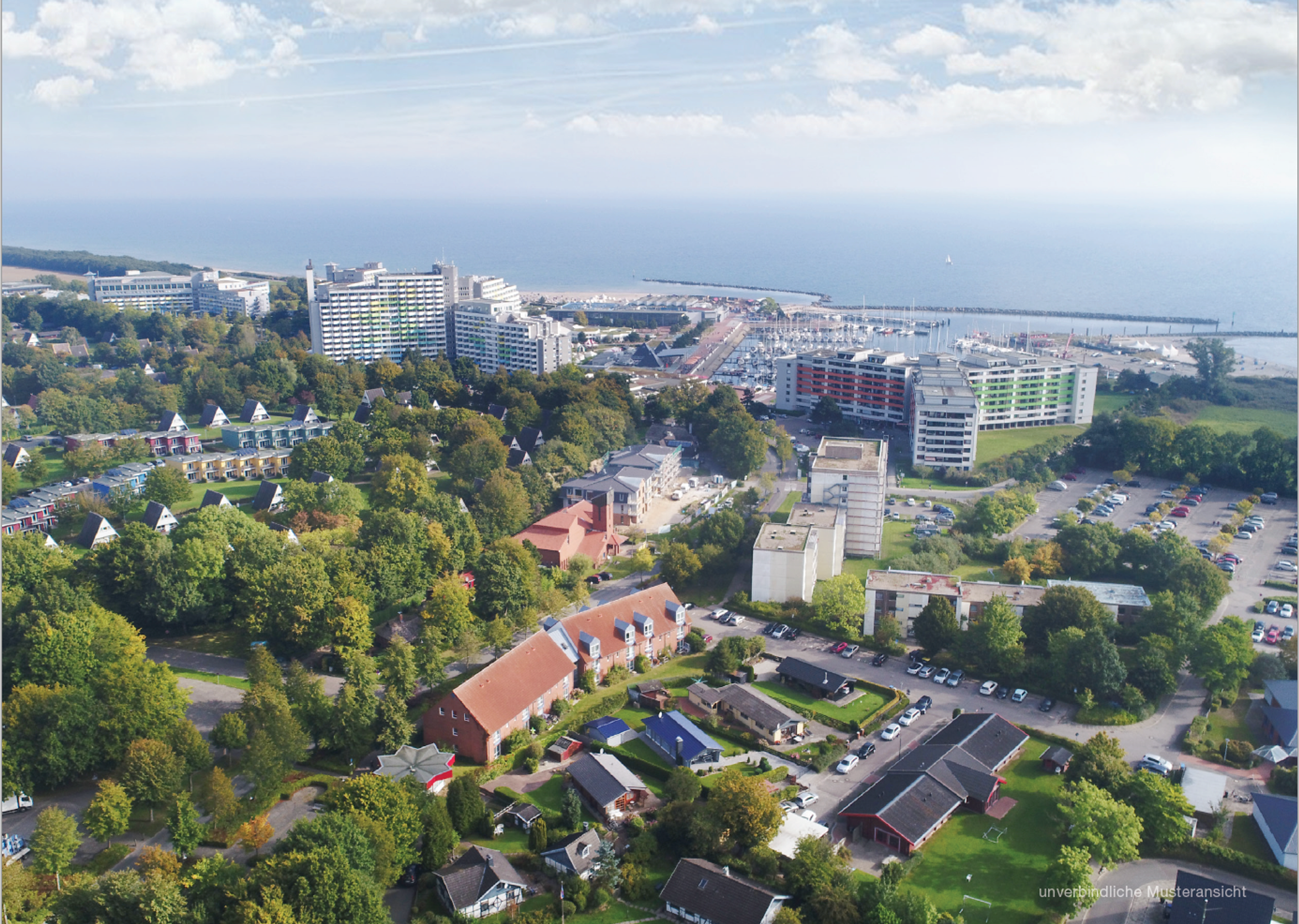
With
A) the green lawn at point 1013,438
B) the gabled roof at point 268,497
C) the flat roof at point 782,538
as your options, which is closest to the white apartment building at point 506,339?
the gabled roof at point 268,497

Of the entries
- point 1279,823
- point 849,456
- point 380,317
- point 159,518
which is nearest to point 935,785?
point 1279,823

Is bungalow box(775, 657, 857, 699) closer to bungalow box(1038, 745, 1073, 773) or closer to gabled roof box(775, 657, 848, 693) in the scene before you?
gabled roof box(775, 657, 848, 693)

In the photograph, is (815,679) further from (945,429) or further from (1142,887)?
(945,429)

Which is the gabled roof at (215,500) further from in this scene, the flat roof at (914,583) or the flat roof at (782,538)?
the flat roof at (914,583)

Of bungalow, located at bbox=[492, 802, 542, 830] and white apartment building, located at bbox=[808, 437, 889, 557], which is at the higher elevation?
white apartment building, located at bbox=[808, 437, 889, 557]

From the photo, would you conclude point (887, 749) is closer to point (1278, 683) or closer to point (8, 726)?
point (1278, 683)

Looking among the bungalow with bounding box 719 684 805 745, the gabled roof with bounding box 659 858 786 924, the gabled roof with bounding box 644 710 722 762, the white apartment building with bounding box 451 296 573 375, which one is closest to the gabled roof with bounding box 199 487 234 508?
the gabled roof with bounding box 644 710 722 762
